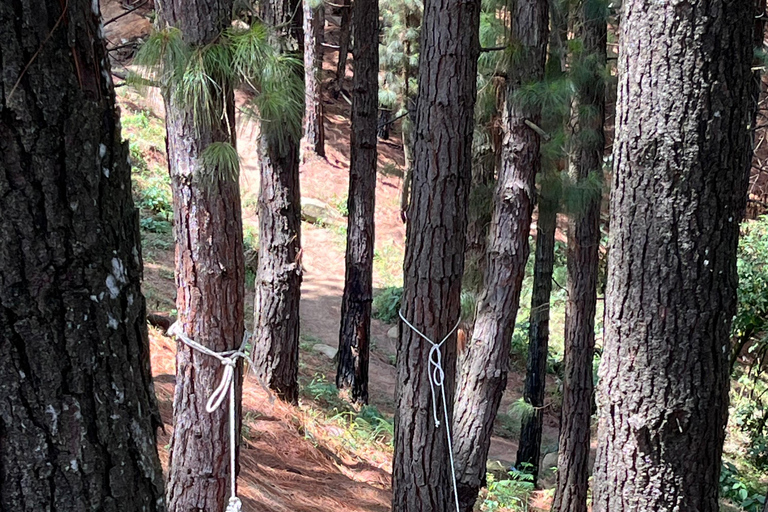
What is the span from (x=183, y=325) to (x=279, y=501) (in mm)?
1891

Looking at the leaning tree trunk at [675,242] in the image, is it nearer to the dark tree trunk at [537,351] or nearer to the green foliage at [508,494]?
the green foliage at [508,494]

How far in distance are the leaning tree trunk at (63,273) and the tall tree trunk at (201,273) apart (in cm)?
221

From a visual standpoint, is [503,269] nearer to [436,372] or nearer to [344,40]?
[436,372]

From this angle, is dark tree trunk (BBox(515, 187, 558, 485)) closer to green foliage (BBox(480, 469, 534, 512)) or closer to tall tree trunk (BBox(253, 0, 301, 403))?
green foliage (BBox(480, 469, 534, 512))

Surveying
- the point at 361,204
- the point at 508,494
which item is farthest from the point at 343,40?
the point at 508,494

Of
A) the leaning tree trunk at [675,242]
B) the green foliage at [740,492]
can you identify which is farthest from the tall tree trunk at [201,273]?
the green foliage at [740,492]

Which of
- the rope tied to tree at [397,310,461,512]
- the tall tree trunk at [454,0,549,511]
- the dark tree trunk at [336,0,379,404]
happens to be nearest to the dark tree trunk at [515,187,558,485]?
the dark tree trunk at [336,0,379,404]

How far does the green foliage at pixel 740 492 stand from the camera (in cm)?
712

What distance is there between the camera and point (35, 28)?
3.66 ft

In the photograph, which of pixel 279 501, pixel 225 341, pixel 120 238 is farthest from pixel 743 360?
pixel 120 238

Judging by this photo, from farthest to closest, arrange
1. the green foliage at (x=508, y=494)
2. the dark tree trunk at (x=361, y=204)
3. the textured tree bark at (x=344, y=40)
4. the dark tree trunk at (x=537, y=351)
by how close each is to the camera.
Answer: the textured tree bark at (x=344, y=40), the dark tree trunk at (x=537, y=351), the dark tree trunk at (x=361, y=204), the green foliage at (x=508, y=494)

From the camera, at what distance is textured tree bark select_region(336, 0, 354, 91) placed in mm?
19828

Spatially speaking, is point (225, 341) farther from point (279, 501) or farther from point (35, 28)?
point (35, 28)

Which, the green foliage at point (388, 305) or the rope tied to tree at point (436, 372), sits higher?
the rope tied to tree at point (436, 372)
